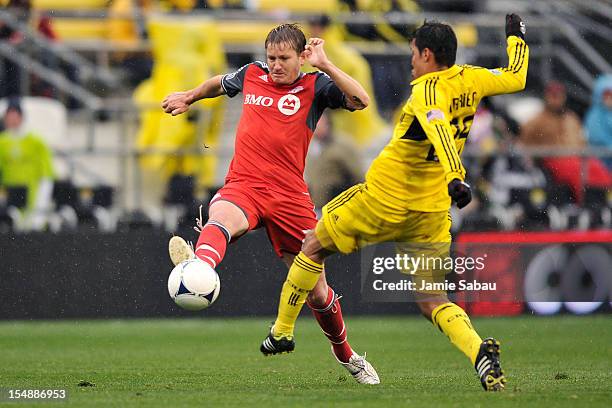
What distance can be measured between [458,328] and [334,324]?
51.1 inches

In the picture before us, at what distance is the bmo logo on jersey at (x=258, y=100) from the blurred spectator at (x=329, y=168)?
19.9ft

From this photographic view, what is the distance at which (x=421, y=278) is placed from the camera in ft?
25.5

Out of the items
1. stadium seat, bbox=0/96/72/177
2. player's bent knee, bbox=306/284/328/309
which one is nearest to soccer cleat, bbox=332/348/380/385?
player's bent knee, bbox=306/284/328/309

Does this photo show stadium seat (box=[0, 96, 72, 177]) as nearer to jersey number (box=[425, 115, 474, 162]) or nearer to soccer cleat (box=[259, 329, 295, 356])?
soccer cleat (box=[259, 329, 295, 356])

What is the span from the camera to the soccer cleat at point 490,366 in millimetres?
7215

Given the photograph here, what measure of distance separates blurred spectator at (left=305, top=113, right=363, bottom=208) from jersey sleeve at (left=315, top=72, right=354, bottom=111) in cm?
613

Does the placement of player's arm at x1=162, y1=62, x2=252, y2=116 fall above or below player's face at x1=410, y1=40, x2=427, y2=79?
below

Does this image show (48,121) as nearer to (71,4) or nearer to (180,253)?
(71,4)

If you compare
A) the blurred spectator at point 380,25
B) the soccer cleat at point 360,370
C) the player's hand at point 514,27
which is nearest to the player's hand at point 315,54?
the player's hand at point 514,27

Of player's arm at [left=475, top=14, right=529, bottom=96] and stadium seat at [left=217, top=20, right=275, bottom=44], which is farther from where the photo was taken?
stadium seat at [left=217, top=20, right=275, bottom=44]

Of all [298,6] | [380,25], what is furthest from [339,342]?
[298,6]

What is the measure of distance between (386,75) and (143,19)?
3436 millimetres

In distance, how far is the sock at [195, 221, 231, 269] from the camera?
308 inches

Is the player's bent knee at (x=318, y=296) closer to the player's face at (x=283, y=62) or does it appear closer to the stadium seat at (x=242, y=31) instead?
the player's face at (x=283, y=62)
